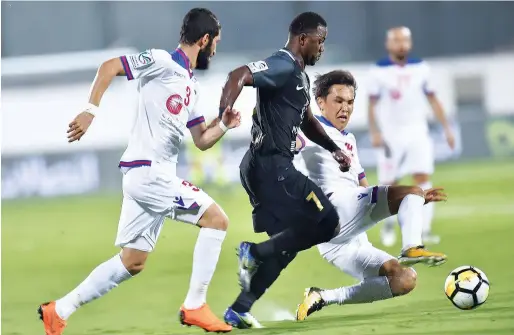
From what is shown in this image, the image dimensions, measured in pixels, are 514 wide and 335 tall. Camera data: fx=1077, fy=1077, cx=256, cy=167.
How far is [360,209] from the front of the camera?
5.68m

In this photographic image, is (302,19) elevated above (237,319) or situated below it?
above

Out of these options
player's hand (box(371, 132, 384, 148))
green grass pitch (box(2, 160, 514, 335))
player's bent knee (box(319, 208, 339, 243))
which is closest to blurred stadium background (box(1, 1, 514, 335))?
green grass pitch (box(2, 160, 514, 335))

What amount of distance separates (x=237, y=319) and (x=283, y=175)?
79 centimetres

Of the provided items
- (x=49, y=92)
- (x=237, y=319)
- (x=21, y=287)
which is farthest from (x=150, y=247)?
(x=49, y=92)

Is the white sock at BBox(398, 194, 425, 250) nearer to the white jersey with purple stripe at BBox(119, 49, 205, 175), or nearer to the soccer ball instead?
the soccer ball

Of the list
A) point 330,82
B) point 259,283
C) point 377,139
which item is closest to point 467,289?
point 259,283

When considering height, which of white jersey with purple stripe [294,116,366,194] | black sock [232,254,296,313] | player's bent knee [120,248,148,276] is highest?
white jersey with purple stripe [294,116,366,194]

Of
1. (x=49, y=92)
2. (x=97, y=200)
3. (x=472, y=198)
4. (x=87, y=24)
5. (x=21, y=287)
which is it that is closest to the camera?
(x=21, y=287)

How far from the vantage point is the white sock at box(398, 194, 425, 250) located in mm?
5367

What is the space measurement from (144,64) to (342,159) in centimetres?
113

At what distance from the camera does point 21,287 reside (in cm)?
828

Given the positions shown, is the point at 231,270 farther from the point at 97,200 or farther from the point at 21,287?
the point at 97,200

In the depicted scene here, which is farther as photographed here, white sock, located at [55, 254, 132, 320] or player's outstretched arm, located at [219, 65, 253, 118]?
white sock, located at [55, 254, 132, 320]

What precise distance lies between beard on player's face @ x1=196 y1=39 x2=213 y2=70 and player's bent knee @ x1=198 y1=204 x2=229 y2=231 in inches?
29.5
